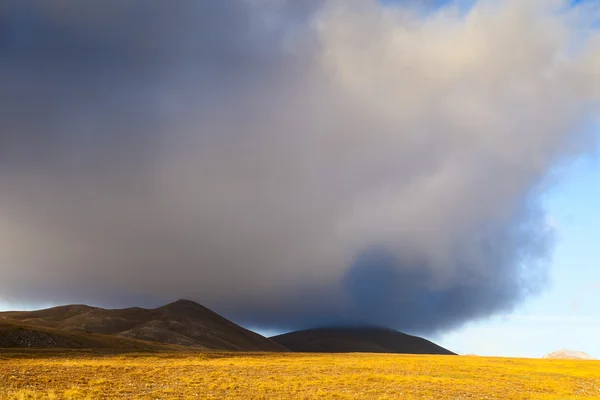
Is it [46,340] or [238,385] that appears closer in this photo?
[238,385]

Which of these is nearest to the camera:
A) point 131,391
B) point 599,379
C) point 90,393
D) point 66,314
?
point 90,393

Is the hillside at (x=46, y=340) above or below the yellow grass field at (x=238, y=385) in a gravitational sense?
above

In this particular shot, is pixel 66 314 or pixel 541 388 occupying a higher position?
pixel 66 314

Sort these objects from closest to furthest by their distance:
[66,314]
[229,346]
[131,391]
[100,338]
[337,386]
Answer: [131,391]
[337,386]
[100,338]
[229,346]
[66,314]

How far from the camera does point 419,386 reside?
4794cm

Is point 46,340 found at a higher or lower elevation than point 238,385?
higher

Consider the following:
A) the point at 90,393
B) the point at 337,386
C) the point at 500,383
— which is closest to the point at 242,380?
the point at 337,386

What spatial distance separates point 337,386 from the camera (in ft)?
149

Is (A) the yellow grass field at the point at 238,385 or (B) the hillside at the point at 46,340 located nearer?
(A) the yellow grass field at the point at 238,385

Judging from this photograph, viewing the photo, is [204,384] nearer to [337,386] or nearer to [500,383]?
[337,386]

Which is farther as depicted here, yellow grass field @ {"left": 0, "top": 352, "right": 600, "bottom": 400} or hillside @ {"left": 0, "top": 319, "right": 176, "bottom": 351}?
hillside @ {"left": 0, "top": 319, "right": 176, "bottom": 351}

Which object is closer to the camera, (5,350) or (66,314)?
(5,350)

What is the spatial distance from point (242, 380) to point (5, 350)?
1717 inches

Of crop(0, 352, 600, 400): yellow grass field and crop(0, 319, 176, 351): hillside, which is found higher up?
crop(0, 319, 176, 351): hillside
